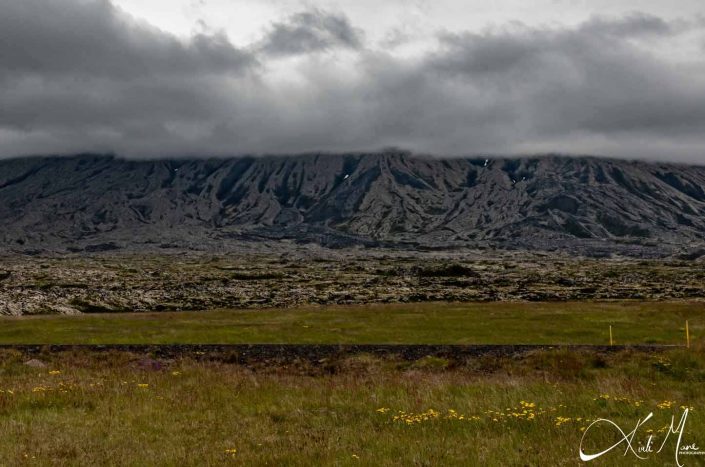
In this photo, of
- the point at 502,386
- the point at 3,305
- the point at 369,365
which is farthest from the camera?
the point at 3,305

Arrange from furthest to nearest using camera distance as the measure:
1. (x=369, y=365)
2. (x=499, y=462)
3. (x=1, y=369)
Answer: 1. (x=369, y=365)
2. (x=1, y=369)
3. (x=499, y=462)

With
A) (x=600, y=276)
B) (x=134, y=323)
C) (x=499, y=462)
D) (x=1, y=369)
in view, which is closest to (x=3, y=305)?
(x=134, y=323)

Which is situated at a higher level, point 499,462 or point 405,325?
point 499,462

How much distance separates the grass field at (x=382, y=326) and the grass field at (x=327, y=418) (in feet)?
63.5

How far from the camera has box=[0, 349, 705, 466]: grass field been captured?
1215 cm

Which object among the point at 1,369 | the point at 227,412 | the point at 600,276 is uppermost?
the point at 227,412

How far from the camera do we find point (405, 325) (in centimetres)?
5294

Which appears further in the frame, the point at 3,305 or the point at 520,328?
the point at 3,305

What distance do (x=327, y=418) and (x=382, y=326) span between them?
122 ft

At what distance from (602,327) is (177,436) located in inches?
1762

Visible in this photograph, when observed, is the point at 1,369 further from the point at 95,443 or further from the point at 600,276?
the point at 600,276
